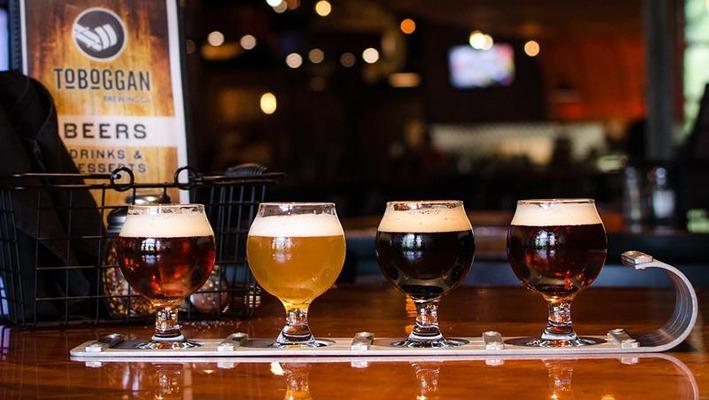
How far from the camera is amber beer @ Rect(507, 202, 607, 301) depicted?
1133 millimetres

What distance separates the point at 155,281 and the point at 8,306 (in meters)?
0.41

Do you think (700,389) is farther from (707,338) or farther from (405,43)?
(405,43)

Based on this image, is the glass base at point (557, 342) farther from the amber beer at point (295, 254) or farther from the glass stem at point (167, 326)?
the glass stem at point (167, 326)

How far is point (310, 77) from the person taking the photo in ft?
43.4

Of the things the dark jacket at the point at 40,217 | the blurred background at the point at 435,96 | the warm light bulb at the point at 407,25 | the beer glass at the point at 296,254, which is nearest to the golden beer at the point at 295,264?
the beer glass at the point at 296,254

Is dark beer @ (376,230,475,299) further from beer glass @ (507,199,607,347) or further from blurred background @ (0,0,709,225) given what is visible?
blurred background @ (0,0,709,225)

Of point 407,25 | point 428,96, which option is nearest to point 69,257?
point 407,25

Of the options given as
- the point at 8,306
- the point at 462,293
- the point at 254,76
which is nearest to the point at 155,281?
the point at 8,306

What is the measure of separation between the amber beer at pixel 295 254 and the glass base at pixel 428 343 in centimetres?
11

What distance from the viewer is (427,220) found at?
3.78 feet

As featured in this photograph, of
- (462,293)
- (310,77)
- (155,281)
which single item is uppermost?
(310,77)

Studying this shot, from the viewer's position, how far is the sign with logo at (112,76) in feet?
5.51

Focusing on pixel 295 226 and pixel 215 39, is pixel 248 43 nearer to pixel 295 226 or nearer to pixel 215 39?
pixel 215 39

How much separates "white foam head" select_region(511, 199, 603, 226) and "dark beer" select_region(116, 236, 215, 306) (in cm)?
36
